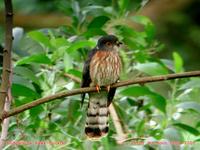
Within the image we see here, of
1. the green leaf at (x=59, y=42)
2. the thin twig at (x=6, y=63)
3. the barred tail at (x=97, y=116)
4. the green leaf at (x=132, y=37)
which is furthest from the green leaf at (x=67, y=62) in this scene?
the thin twig at (x=6, y=63)

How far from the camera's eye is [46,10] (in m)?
7.07

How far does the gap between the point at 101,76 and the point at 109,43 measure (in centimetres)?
24

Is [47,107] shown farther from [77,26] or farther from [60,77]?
[77,26]

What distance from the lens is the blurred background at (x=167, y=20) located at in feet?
23.5

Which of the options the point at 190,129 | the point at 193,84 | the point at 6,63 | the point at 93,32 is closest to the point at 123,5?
the point at 93,32

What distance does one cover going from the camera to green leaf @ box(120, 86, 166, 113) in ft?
12.0

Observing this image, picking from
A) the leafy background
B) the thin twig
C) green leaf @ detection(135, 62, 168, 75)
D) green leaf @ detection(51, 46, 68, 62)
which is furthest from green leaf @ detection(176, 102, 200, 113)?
the thin twig

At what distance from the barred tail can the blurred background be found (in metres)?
2.75

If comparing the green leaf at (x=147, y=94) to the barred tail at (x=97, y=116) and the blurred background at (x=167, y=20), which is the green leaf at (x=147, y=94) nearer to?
the barred tail at (x=97, y=116)

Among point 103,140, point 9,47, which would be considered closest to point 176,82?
point 103,140

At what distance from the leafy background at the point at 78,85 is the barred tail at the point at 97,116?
0.05 metres

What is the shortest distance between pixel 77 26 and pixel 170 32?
5.01 metres

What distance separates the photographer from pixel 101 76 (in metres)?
3.99

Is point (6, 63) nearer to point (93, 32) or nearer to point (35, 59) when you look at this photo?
point (35, 59)
